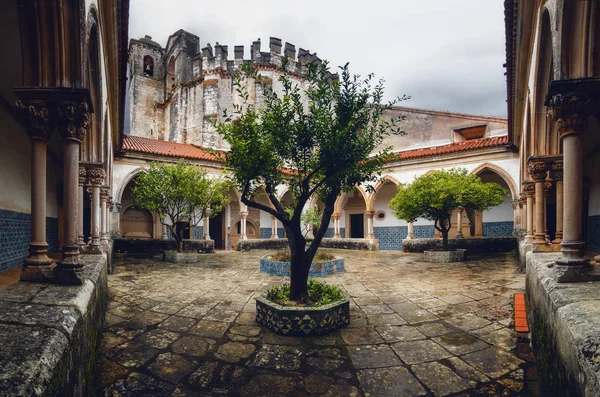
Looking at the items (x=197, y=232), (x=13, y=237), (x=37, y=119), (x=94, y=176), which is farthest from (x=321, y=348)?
(x=197, y=232)

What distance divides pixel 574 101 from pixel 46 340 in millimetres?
5047

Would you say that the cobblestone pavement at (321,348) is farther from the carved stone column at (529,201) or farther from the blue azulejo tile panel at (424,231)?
the blue azulejo tile panel at (424,231)

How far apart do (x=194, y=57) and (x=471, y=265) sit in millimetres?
23114

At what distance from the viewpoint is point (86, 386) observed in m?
2.82

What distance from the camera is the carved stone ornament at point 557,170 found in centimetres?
652

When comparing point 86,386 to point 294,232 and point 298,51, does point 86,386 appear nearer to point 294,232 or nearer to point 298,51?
point 294,232

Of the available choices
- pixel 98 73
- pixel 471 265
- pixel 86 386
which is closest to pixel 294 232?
pixel 86 386

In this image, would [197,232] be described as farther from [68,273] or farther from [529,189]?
[68,273]

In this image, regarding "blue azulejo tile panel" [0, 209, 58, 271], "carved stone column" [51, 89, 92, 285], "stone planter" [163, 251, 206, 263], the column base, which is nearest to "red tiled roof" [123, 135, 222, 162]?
"stone planter" [163, 251, 206, 263]

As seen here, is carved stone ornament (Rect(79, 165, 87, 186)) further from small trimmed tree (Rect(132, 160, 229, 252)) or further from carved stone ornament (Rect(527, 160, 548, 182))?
carved stone ornament (Rect(527, 160, 548, 182))

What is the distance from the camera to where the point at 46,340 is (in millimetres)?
2113

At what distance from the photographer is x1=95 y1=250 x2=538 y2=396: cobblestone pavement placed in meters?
3.16

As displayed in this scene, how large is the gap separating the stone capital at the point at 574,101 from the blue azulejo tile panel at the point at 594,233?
6.46 meters

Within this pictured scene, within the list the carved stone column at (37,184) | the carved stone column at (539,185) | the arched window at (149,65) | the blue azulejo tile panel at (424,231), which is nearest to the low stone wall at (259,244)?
the blue azulejo tile panel at (424,231)
